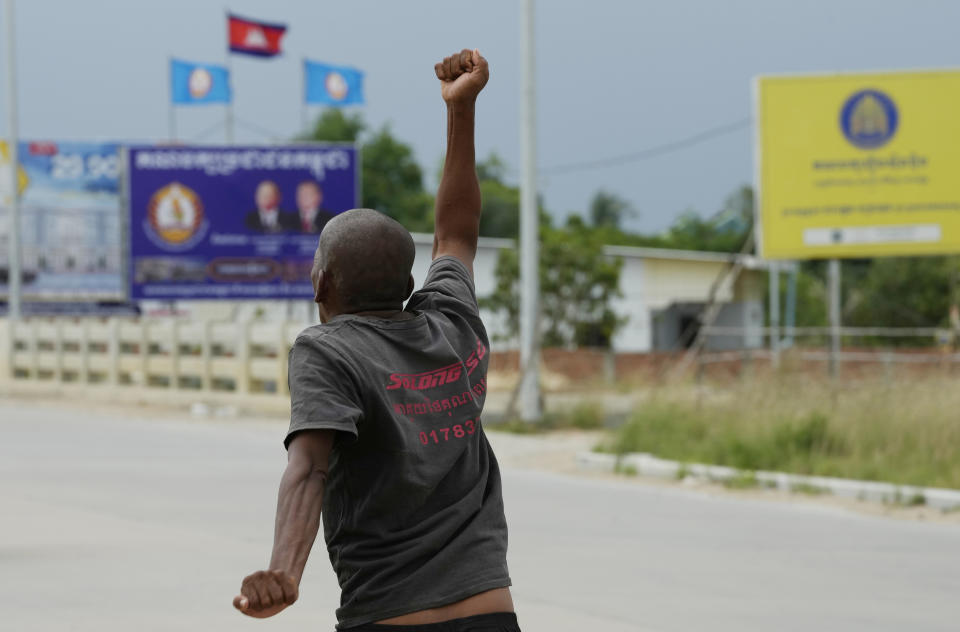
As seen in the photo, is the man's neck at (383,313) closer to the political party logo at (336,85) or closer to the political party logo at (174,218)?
the political party logo at (174,218)

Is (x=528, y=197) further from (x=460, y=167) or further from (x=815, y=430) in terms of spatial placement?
(x=460, y=167)

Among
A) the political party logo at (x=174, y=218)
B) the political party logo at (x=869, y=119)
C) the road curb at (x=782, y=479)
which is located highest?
the political party logo at (x=869, y=119)

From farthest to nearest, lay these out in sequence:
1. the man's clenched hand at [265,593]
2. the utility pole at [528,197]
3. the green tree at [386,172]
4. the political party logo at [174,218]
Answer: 1. the green tree at [386,172]
2. the political party logo at [174,218]
3. the utility pole at [528,197]
4. the man's clenched hand at [265,593]

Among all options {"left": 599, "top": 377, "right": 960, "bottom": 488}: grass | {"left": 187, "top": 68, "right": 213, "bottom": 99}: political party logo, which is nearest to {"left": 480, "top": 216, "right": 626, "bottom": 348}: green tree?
{"left": 187, "top": 68, "right": 213, "bottom": 99}: political party logo

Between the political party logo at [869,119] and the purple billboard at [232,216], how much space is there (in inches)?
440

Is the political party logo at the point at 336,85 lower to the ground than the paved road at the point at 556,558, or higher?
higher

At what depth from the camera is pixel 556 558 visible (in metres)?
8.84

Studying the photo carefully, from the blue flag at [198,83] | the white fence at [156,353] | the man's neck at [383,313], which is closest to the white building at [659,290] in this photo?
the blue flag at [198,83]

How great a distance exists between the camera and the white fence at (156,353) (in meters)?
23.2

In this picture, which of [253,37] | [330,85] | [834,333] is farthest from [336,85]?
[834,333]

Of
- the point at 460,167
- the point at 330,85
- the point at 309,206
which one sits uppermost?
the point at 330,85

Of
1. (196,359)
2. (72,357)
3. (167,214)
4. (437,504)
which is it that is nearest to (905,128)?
(196,359)

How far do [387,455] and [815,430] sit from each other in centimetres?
1140

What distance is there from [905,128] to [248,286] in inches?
543
